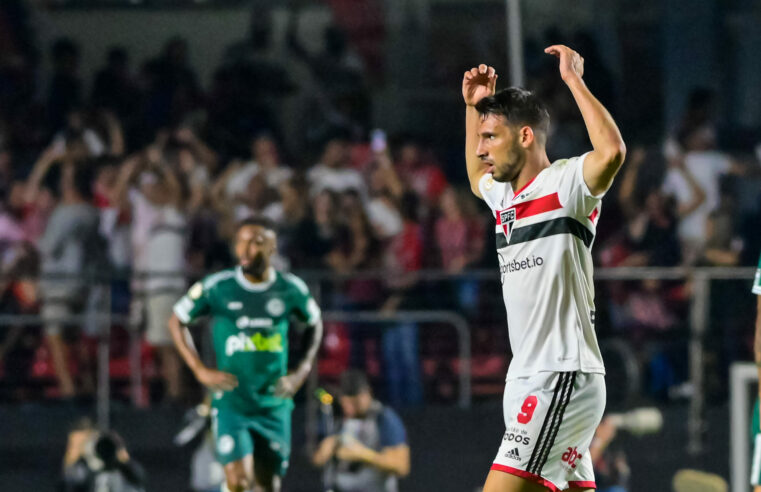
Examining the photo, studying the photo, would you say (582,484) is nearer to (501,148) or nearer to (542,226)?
(542,226)

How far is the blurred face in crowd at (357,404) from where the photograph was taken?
884 cm

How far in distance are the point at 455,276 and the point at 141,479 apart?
9.12ft

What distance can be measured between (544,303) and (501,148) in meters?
0.57

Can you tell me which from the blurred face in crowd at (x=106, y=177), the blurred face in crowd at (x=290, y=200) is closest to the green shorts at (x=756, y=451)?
the blurred face in crowd at (x=290, y=200)

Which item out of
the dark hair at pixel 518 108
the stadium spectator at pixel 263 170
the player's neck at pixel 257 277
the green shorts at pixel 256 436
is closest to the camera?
the dark hair at pixel 518 108

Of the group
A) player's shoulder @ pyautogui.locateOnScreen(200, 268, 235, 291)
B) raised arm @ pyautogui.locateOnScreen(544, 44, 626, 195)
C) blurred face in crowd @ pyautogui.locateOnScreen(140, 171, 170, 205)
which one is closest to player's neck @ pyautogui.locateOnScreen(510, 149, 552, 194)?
raised arm @ pyautogui.locateOnScreen(544, 44, 626, 195)

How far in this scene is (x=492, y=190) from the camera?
5.00m

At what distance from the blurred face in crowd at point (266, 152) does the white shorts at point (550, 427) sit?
6.76m

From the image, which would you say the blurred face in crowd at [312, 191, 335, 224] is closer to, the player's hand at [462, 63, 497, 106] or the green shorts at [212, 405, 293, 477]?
the green shorts at [212, 405, 293, 477]

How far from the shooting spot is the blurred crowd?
33.5 ft

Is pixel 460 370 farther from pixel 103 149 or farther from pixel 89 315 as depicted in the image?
pixel 103 149

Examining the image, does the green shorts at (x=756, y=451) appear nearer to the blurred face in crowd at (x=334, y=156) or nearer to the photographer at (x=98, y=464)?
the photographer at (x=98, y=464)

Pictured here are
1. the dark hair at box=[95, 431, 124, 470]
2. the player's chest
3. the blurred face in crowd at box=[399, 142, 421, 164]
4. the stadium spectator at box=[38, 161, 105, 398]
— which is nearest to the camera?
the player's chest

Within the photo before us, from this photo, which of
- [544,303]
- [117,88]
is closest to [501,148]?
[544,303]
